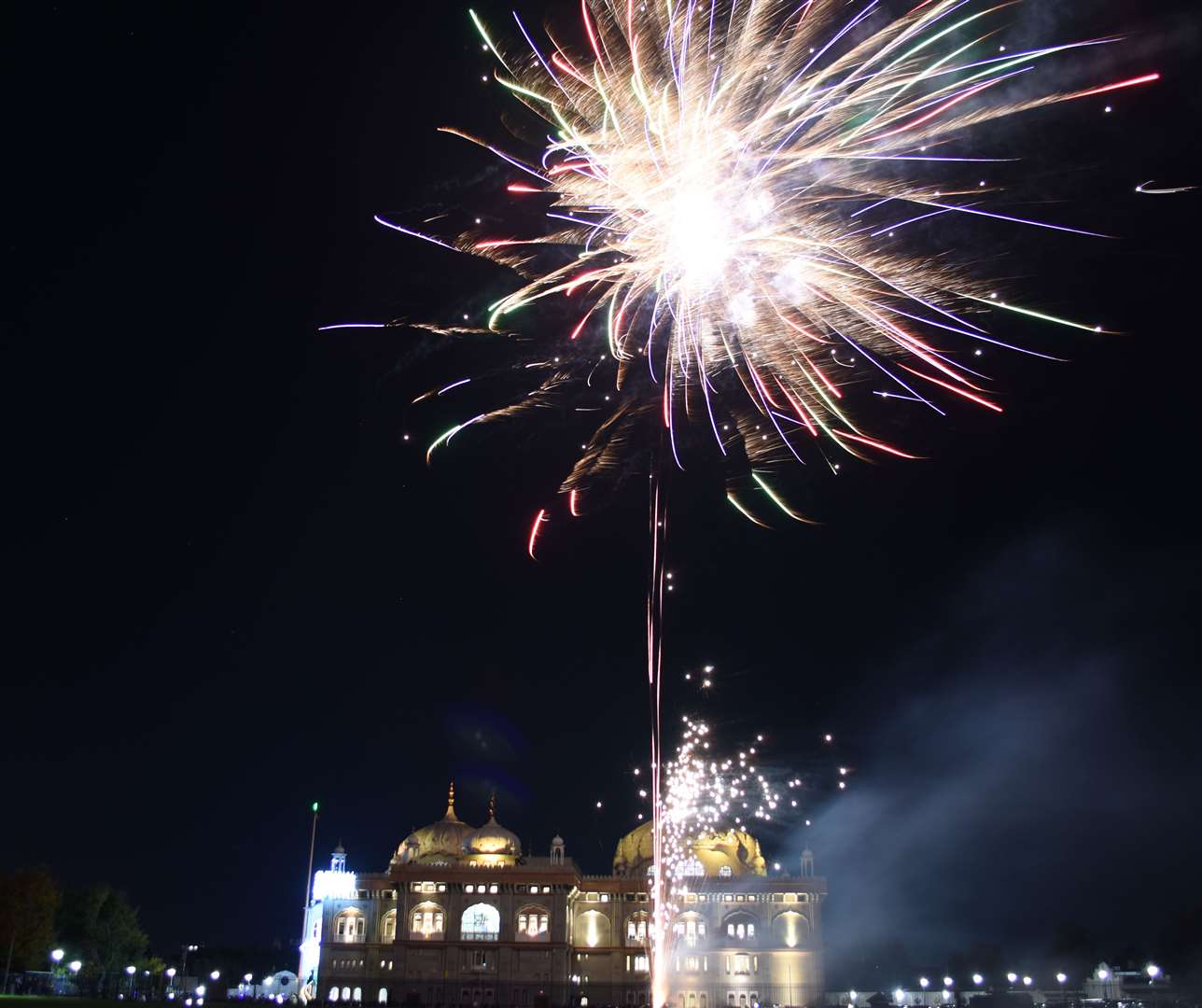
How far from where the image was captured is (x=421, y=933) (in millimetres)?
67062

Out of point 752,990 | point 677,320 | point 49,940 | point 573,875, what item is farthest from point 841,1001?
point 677,320

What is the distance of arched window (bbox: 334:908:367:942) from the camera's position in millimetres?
69562

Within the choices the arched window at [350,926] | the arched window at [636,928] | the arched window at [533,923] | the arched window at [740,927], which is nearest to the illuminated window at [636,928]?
the arched window at [636,928]

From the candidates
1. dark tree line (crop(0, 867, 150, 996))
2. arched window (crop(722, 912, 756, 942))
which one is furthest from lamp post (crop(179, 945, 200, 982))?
arched window (crop(722, 912, 756, 942))

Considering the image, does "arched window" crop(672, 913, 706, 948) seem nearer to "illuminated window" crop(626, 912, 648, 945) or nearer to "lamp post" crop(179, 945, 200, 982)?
"illuminated window" crop(626, 912, 648, 945)

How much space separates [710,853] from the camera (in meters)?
72.2

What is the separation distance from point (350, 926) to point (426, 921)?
19.4 ft

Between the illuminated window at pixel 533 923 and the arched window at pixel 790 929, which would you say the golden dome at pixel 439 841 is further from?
the arched window at pixel 790 929

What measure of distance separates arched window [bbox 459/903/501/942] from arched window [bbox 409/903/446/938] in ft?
4.32

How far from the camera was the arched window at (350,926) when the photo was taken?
228 ft

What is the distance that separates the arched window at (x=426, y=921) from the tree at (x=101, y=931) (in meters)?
18.4

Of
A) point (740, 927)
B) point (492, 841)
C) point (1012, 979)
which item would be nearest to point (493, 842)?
point (492, 841)

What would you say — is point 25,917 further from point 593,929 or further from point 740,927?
point 740,927

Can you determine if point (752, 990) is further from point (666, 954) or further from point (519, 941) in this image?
point (519, 941)
